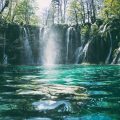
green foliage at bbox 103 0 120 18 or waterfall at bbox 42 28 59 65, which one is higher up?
green foliage at bbox 103 0 120 18

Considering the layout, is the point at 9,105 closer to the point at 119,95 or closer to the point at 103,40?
the point at 119,95

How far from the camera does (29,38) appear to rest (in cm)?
5294

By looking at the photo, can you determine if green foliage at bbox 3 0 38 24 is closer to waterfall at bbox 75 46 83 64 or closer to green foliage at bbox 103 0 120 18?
waterfall at bbox 75 46 83 64

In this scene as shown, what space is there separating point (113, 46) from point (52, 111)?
40.8 meters

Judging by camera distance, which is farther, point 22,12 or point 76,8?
point 22,12

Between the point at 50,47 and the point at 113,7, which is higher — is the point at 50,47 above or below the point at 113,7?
below

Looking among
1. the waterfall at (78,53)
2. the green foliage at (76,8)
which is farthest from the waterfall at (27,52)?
the green foliage at (76,8)

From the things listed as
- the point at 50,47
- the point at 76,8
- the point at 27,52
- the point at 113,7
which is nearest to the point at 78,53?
the point at 50,47

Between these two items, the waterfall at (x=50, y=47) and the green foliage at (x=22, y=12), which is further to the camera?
the green foliage at (x=22, y=12)

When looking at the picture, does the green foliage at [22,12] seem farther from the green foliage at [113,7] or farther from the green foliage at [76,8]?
the green foliage at [113,7]

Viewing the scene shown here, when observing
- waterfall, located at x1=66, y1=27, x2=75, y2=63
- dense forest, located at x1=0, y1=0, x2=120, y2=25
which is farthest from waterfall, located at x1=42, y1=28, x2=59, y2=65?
dense forest, located at x1=0, y1=0, x2=120, y2=25

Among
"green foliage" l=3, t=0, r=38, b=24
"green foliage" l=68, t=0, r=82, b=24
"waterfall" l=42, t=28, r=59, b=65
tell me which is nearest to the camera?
"waterfall" l=42, t=28, r=59, b=65

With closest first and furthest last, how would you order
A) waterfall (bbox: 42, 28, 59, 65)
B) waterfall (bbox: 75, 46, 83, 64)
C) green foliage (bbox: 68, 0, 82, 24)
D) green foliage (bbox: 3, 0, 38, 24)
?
1. waterfall (bbox: 75, 46, 83, 64)
2. waterfall (bbox: 42, 28, 59, 65)
3. green foliage (bbox: 68, 0, 82, 24)
4. green foliage (bbox: 3, 0, 38, 24)

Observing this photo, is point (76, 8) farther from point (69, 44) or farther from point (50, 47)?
point (69, 44)
